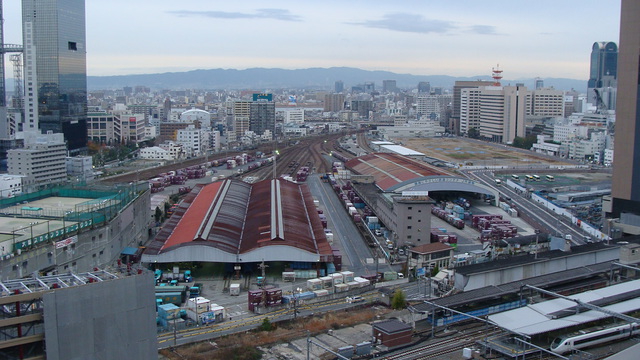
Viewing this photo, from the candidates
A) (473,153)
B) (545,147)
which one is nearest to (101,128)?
(473,153)

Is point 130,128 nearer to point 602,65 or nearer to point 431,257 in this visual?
point 431,257

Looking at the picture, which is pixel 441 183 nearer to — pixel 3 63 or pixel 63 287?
pixel 63 287

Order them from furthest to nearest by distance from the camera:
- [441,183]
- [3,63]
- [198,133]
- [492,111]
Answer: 1. [492,111]
2. [198,133]
3. [3,63]
4. [441,183]

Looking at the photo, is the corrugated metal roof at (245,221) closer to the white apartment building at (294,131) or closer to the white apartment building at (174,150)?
the white apartment building at (174,150)

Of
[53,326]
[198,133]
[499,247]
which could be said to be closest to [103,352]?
[53,326]

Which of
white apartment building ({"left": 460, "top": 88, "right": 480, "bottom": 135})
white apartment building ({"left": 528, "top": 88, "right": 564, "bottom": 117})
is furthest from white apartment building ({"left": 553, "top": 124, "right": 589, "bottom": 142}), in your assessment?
white apartment building ({"left": 528, "top": 88, "right": 564, "bottom": 117})
